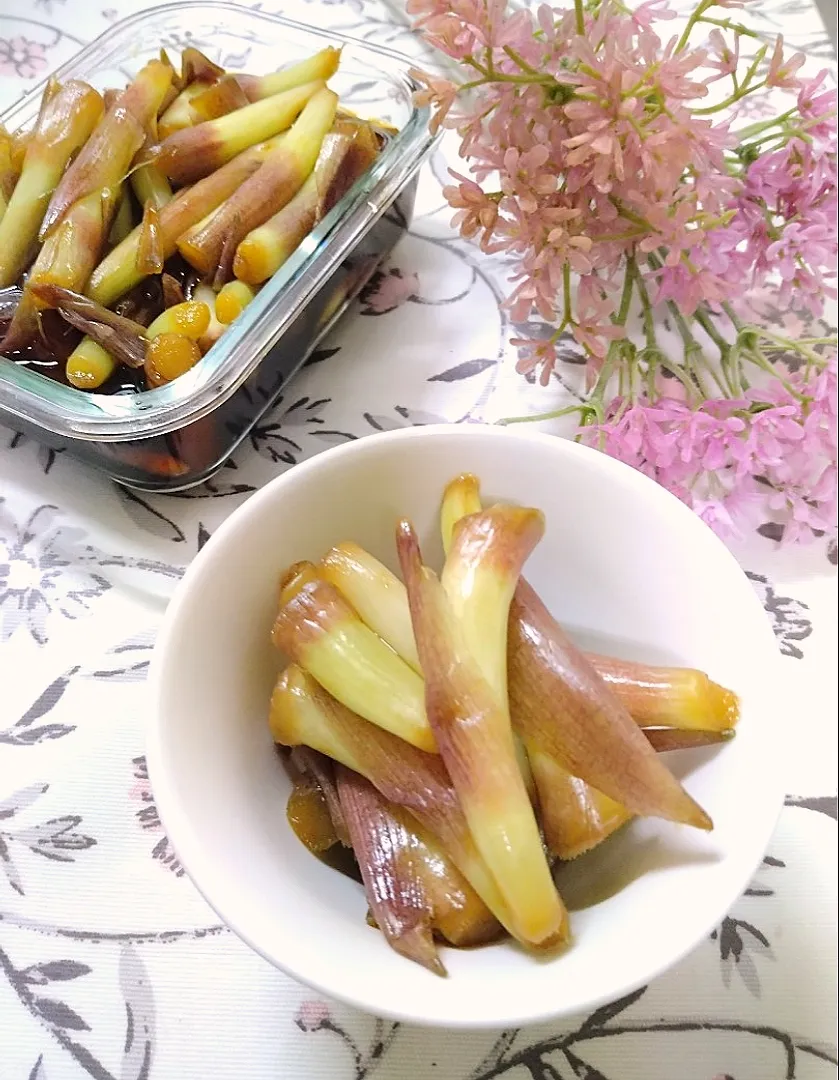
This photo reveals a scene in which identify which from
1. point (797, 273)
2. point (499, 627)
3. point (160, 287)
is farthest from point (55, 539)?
point (797, 273)

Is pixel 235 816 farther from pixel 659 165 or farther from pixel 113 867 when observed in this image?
pixel 659 165

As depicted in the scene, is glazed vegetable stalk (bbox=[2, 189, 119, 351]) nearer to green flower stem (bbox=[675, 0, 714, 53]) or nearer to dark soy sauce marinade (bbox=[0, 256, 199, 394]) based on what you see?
dark soy sauce marinade (bbox=[0, 256, 199, 394])

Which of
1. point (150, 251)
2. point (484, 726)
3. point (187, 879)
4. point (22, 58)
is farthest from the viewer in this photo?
point (22, 58)

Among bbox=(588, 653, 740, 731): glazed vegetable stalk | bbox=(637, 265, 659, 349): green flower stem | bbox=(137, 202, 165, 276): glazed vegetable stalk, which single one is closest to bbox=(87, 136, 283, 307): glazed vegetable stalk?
bbox=(137, 202, 165, 276): glazed vegetable stalk

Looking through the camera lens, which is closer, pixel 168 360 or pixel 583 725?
pixel 583 725

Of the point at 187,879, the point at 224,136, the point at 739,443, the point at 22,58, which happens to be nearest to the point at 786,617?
the point at 739,443

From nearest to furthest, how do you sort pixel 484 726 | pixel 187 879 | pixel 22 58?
1. pixel 484 726
2. pixel 187 879
3. pixel 22 58

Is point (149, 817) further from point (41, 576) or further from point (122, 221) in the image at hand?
point (122, 221)

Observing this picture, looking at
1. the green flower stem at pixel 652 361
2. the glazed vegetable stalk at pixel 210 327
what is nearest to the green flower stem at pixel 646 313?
the green flower stem at pixel 652 361
